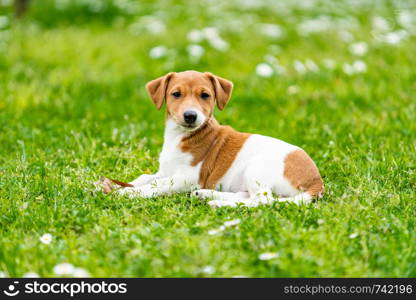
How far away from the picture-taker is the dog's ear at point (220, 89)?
16.0 feet

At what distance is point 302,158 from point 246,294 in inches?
65.5

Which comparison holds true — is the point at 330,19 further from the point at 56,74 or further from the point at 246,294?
the point at 246,294

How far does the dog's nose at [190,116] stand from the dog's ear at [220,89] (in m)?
0.44

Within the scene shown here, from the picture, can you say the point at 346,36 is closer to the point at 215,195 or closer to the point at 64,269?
the point at 215,195

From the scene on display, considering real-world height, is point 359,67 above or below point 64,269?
above

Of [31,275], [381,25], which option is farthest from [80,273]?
[381,25]

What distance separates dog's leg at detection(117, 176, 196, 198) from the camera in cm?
473

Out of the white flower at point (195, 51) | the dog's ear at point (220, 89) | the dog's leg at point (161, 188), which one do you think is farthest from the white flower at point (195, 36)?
the dog's leg at point (161, 188)

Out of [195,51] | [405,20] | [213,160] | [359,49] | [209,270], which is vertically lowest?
[209,270]

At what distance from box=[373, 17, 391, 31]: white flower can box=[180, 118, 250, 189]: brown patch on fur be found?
24.5 ft

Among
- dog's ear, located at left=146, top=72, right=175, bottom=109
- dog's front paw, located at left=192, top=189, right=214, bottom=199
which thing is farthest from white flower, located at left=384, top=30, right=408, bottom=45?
dog's front paw, located at left=192, top=189, right=214, bottom=199

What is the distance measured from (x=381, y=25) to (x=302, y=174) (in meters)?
7.74

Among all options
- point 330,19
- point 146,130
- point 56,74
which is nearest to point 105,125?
point 146,130

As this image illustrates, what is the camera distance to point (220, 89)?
489 centimetres
